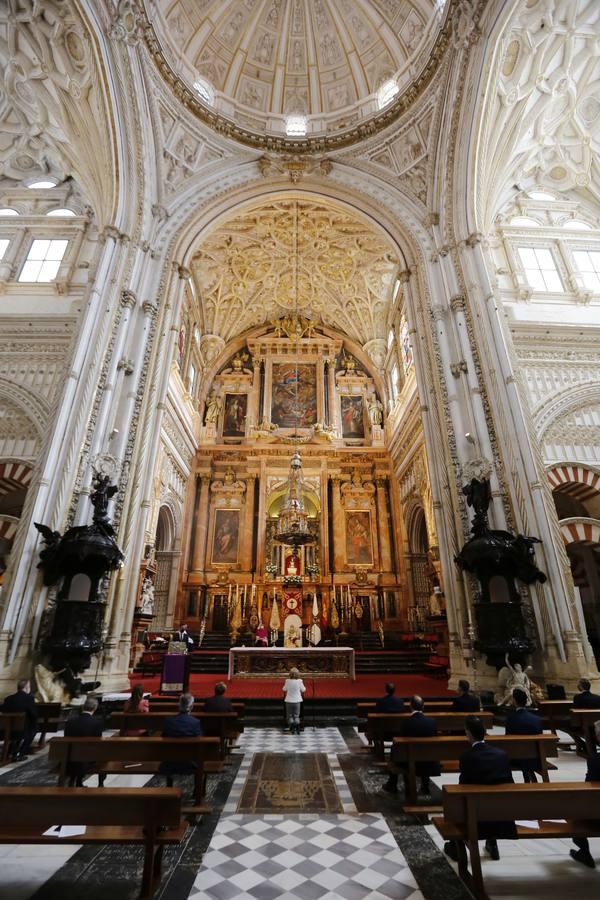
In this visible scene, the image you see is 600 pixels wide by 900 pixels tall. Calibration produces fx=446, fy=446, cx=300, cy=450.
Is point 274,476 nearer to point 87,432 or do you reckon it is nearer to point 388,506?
point 388,506

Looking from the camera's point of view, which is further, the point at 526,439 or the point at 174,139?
the point at 174,139

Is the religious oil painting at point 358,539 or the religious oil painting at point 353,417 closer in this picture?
the religious oil painting at point 358,539

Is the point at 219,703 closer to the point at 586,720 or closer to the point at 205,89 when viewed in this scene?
the point at 586,720

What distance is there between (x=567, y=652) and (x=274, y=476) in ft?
49.2

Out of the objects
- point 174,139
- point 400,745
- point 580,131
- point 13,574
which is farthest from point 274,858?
point 580,131

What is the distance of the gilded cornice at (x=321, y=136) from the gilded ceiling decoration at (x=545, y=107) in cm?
166

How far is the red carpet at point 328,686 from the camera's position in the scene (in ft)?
29.6

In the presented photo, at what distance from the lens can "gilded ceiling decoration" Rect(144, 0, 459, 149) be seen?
48.8ft

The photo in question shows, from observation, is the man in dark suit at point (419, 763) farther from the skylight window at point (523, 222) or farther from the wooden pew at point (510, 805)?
the skylight window at point (523, 222)

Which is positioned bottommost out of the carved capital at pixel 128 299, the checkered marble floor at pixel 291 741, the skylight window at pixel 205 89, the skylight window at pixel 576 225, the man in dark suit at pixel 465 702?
the checkered marble floor at pixel 291 741

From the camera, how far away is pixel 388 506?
21188mm

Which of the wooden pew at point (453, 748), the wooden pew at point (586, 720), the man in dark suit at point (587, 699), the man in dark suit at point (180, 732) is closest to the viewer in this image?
the wooden pew at point (453, 748)

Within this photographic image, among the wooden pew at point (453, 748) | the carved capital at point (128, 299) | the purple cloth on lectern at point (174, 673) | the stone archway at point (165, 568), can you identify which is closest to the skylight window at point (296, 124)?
Answer: the carved capital at point (128, 299)

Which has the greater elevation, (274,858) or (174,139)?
(174,139)
